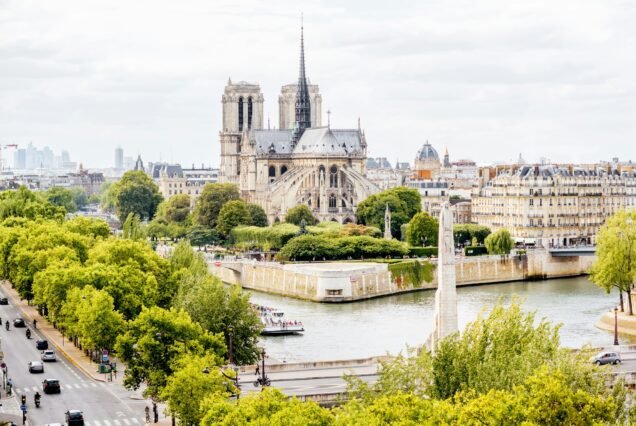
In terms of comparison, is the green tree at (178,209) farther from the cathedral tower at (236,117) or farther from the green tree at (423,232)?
the green tree at (423,232)

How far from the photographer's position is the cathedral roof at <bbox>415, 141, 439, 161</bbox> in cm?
19600

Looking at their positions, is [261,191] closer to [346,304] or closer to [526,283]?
[526,283]

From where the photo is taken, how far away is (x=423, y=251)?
9219 cm

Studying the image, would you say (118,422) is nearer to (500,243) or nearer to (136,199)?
(500,243)

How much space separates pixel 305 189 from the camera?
401 feet

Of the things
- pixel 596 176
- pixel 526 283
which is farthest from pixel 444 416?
pixel 596 176

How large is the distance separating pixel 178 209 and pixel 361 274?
5129cm

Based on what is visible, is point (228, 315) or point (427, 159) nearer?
point (228, 315)

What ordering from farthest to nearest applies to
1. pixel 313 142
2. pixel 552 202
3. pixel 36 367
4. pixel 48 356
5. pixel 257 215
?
pixel 313 142 → pixel 257 215 → pixel 552 202 → pixel 48 356 → pixel 36 367

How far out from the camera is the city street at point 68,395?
3825 cm

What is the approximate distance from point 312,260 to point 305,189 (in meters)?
32.5

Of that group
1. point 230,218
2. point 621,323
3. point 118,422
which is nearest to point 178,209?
point 230,218

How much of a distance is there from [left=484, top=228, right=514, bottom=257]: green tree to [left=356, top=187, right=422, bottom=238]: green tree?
16.7 metres

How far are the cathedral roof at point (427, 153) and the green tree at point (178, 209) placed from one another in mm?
69313
